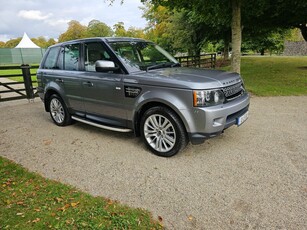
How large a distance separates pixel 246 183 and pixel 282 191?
41 cm

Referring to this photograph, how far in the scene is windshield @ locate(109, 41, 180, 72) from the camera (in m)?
4.31

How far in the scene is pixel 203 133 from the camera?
3506mm

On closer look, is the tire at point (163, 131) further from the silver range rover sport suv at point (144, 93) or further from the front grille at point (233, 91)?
the front grille at point (233, 91)

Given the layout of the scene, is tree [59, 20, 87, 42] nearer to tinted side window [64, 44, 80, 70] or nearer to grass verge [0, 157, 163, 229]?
tinted side window [64, 44, 80, 70]

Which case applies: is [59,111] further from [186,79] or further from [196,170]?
[196,170]

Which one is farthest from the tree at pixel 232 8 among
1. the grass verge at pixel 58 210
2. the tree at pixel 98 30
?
the tree at pixel 98 30

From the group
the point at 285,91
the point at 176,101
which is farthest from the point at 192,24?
the point at 176,101

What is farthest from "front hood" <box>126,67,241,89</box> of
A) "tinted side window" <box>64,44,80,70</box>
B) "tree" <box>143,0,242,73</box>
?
"tree" <box>143,0,242,73</box>

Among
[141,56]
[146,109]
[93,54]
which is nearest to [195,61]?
[141,56]

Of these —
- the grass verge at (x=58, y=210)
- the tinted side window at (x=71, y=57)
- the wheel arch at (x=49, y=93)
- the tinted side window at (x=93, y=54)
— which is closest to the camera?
the grass verge at (x=58, y=210)

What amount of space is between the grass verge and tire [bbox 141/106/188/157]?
4.37 ft

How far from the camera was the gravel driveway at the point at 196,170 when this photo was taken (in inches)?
103

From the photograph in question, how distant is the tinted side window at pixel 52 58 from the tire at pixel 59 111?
69 centimetres

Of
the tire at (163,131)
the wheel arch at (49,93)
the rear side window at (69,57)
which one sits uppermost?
the rear side window at (69,57)
